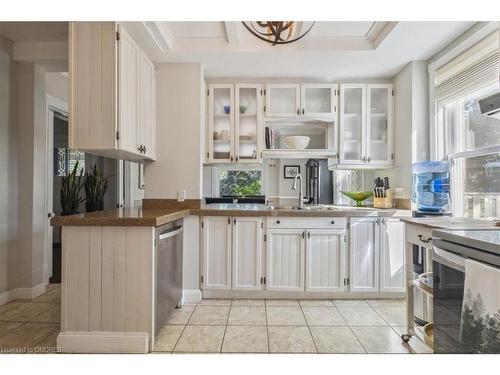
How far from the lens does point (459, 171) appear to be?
2555 millimetres

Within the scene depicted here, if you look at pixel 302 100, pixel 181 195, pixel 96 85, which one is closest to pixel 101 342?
pixel 181 195

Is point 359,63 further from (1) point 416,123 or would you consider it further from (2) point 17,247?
(2) point 17,247

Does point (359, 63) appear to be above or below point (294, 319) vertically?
above

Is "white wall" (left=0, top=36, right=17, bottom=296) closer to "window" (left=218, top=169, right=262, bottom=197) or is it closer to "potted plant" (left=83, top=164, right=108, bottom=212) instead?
"potted plant" (left=83, top=164, right=108, bottom=212)

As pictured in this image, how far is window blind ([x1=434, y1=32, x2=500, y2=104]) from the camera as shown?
6.95 feet

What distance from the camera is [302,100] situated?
3.25 meters

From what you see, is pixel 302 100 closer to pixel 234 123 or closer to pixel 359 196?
pixel 234 123

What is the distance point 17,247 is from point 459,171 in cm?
433

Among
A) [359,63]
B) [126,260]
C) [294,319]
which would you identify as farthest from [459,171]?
[126,260]

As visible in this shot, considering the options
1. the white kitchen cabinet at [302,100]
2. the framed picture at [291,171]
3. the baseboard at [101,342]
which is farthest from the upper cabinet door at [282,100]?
the baseboard at [101,342]

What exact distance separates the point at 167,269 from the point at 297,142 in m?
1.95

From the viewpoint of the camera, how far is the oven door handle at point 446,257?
4.51 ft

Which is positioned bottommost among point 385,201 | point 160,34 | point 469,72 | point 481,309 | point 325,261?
point 325,261

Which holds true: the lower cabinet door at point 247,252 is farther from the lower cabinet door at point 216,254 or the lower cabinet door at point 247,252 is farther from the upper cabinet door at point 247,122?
the upper cabinet door at point 247,122
